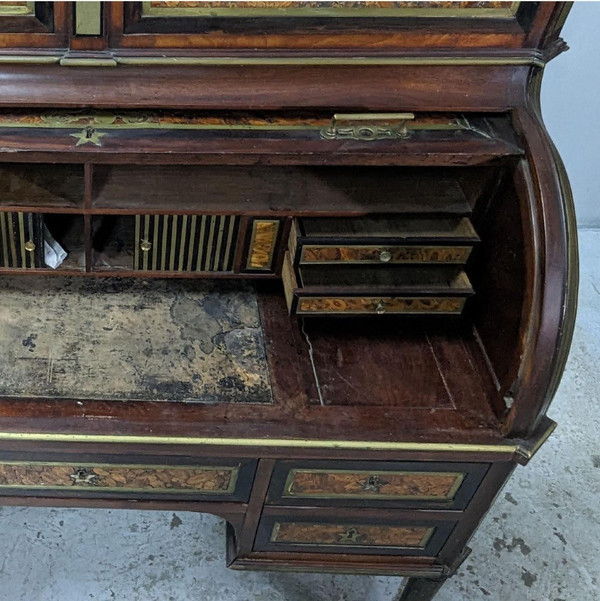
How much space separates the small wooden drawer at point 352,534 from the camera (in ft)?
4.72

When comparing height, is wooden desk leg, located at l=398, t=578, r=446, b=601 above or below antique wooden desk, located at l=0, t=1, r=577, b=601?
below

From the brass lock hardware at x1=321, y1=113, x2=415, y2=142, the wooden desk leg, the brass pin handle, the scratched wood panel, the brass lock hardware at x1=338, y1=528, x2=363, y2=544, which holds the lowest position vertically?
the wooden desk leg

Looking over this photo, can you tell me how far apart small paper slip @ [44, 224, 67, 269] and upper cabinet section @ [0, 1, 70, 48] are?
0.34m

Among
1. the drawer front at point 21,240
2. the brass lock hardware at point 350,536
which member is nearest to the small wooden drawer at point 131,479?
the brass lock hardware at point 350,536

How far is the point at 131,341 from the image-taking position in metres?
1.39

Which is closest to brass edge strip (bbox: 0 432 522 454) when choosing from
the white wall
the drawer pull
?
the drawer pull

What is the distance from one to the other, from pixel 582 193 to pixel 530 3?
164 centimetres

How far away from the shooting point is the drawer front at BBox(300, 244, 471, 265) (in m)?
1.34

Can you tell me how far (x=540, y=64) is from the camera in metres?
1.27

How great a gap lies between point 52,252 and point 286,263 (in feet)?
1.41

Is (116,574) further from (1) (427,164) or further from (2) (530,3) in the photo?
(2) (530,3)

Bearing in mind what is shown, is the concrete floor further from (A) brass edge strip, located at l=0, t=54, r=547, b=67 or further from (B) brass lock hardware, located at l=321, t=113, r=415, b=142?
(A) brass edge strip, located at l=0, t=54, r=547, b=67

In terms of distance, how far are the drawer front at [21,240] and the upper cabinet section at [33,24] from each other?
0.28 m

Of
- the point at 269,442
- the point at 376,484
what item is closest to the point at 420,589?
the point at 376,484
